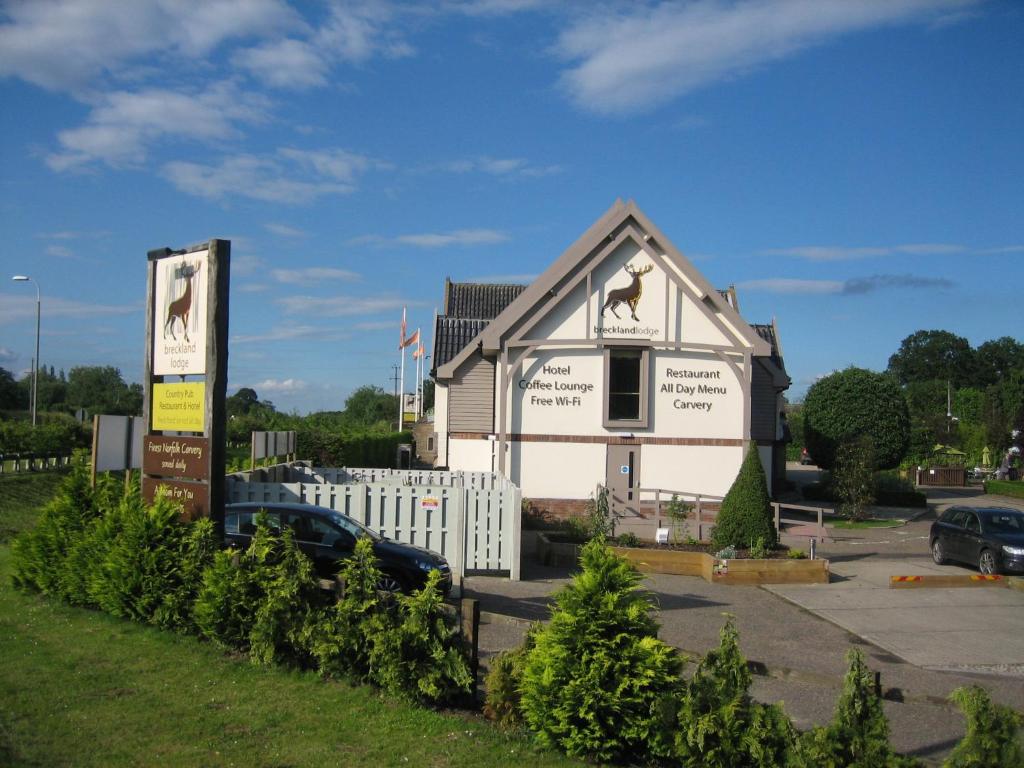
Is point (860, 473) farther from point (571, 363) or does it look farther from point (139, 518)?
point (139, 518)

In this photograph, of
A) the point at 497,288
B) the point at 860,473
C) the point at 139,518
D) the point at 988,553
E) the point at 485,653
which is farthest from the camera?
the point at 497,288

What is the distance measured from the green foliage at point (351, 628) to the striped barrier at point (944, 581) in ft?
43.0

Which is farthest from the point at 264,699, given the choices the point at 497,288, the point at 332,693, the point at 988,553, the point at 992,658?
the point at 497,288

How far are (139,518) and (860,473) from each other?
26.1 metres

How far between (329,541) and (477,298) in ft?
111

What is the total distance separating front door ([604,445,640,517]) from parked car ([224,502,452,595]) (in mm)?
13481

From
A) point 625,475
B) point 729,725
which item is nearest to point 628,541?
point 625,475

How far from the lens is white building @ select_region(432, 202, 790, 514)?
25.8 metres

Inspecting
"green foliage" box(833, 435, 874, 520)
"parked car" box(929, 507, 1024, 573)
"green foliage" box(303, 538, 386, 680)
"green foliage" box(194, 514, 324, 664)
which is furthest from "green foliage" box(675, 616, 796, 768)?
"green foliage" box(833, 435, 874, 520)

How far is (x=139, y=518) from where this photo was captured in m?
10.5

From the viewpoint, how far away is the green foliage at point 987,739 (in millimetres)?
5660

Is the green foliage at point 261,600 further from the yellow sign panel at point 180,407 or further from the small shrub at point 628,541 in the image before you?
the small shrub at point 628,541

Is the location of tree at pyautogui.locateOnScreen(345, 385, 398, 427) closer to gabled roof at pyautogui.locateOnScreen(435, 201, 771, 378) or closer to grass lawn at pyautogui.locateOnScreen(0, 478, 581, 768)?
gabled roof at pyautogui.locateOnScreen(435, 201, 771, 378)

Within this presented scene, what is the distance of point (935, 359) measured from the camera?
13812 centimetres
